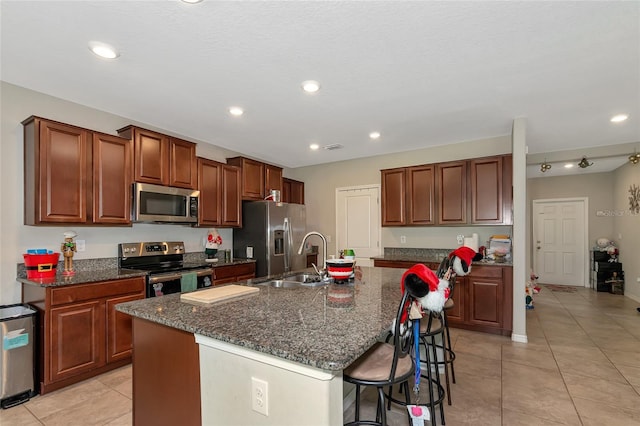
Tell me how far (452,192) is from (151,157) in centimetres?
373

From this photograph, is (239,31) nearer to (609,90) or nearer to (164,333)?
(164,333)

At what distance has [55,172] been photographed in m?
2.66

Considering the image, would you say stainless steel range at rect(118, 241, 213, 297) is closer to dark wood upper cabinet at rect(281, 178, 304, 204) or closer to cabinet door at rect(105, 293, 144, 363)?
cabinet door at rect(105, 293, 144, 363)

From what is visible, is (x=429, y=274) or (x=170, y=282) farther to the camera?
(x=170, y=282)

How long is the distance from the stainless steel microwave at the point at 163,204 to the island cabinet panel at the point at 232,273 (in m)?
0.69

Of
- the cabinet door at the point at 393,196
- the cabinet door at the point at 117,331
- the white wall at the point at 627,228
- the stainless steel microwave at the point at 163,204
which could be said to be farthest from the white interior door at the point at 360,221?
the white wall at the point at 627,228

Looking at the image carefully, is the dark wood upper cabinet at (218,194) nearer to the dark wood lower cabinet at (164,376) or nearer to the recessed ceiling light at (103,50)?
the recessed ceiling light at (103,50)

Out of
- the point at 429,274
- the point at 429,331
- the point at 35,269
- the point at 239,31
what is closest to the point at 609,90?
the point at 429,331

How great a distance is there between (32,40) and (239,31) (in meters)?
1.38

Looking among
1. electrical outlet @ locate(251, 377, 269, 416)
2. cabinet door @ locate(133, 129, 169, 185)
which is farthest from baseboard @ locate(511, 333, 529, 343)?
cabinet door @ locate(133, 129, 169, 185)

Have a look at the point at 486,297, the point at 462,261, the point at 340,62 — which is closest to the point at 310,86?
the point at 340,62

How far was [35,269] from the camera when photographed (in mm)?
2584

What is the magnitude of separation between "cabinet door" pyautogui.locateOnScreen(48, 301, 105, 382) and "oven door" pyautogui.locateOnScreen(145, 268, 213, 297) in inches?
16.8

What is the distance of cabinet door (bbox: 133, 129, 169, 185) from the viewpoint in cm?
327
